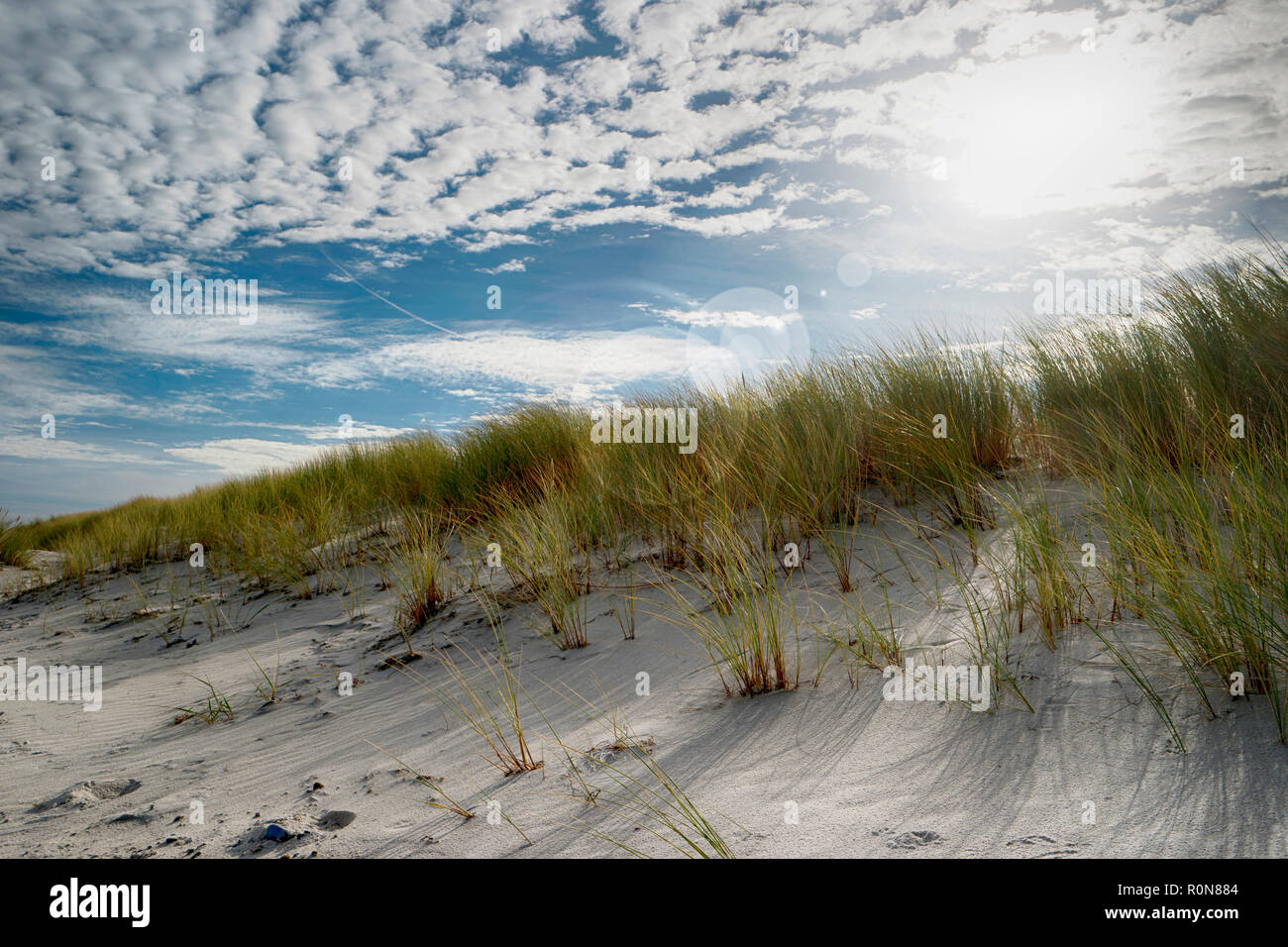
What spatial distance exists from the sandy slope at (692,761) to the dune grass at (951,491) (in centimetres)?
18

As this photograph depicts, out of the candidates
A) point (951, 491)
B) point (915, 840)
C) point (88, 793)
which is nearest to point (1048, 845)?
point (915, 840)

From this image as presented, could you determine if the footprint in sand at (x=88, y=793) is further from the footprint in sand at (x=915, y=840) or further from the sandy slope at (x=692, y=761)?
the footprint in sand at (x=915, y=840)

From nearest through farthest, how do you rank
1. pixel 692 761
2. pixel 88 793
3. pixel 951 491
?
pixel 692 761
pixel 88 793
pixel 951 491

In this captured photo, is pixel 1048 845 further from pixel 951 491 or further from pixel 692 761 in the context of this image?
pixel 951 491

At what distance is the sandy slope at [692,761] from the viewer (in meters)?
1.76

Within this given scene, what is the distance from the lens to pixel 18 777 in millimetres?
3475

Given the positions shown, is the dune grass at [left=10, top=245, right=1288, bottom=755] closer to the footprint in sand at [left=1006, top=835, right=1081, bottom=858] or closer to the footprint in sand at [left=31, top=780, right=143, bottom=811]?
the footprint in sand at [left=1006, top=835, right=1081, bottom=858]

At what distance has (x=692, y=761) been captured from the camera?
2.39m

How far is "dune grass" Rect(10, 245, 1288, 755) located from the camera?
2.50m

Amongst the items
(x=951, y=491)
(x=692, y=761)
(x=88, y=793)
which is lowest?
(x=88, y=793)

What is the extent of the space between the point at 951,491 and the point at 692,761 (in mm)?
3041

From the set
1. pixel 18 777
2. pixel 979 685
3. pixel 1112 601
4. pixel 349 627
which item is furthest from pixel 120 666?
pixel 1112 601

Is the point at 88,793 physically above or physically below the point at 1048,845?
below
